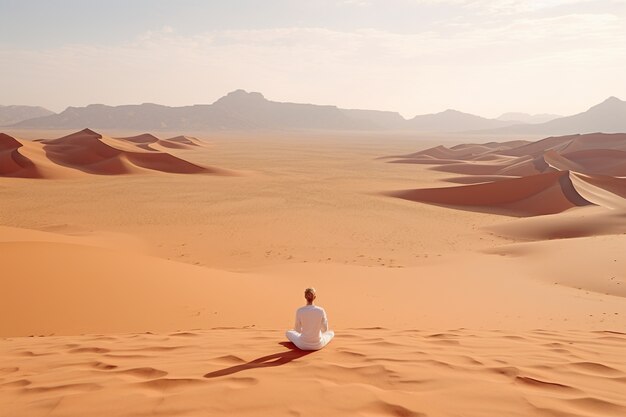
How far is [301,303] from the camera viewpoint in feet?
26.4

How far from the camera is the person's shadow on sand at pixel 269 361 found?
4.04 m

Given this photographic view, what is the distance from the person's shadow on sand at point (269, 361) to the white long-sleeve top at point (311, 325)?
0.11m

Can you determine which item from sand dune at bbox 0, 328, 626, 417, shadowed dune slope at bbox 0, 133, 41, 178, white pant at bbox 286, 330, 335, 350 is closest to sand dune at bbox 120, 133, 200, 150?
shadowed dune slope at bbox 0, 133, 41, 178

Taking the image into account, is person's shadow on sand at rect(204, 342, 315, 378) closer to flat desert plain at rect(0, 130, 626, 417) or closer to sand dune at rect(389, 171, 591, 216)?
flat desert plain at rect(0, 130, 626, 417)

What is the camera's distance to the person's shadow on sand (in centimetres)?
404

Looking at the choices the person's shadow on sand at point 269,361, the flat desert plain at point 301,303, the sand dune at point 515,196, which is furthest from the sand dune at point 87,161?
the person's shadow on sand at point 269,361

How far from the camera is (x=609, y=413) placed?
337cm

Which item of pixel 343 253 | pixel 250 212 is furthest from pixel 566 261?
pixel 250 212

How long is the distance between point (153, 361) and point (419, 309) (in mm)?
4857

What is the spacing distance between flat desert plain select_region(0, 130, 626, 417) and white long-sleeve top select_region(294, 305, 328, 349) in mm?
136

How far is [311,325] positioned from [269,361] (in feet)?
1.78

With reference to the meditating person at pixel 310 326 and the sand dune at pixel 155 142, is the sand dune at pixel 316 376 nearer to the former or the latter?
the meditating person at pixel 310 326

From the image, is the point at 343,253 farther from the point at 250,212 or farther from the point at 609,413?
the point at 609,413

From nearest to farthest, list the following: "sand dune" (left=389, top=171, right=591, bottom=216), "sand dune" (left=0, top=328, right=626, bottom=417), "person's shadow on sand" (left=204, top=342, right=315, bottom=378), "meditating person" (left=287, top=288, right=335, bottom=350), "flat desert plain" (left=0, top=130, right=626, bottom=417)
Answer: "sand dune" (left=0, top=328, right=626, bottom=417), "flat desert plain" (left=0, top=130, right=626, bottom=417), "person's shadow on sand" (left=204, top=342, right=315, bottom=378), "meditating person" (left=287, top=288, right=335, bottom=350), "sand dune" (left=389, top=171, right=591, bottom=216)
